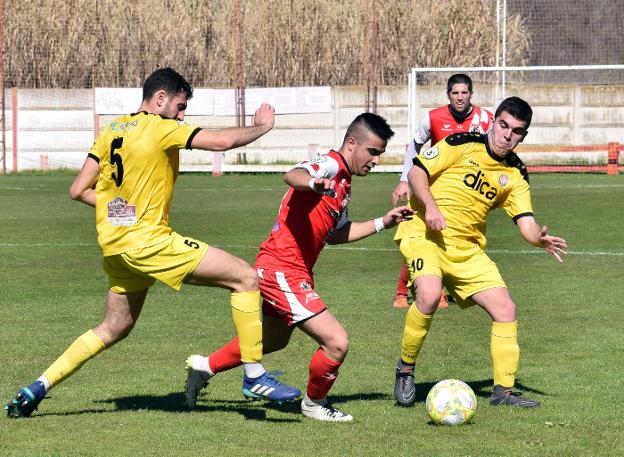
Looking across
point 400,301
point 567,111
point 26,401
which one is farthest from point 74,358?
point 567,111

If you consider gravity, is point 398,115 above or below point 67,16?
below

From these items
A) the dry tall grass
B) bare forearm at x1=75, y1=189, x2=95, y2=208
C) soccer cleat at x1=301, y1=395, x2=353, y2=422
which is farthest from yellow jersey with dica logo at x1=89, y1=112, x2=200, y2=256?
the dry tall grass

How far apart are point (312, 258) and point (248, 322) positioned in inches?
27.1

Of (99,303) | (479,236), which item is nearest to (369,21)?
(99,303)

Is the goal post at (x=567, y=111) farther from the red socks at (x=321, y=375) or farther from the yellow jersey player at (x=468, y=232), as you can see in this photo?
the red socks at (x=321, y=375)

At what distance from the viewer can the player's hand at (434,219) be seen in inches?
309

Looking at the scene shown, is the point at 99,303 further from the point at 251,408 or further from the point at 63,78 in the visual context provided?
the point at 63,78

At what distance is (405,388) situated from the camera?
314 inches

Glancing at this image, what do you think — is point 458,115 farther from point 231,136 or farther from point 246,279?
point 231,136

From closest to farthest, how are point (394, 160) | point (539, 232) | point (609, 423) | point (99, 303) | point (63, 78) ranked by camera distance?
1. point (609, 423)
2. point (539, 232)
3. point (99, 303)
4. point (394, 160)
5. point (63, 78)

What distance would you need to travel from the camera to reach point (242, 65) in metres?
35.2

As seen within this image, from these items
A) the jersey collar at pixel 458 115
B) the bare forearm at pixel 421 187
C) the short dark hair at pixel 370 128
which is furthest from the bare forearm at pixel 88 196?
the jersey collar at pixel 458 115

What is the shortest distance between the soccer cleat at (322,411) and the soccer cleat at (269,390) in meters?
0.30

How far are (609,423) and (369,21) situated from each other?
30.8 m
